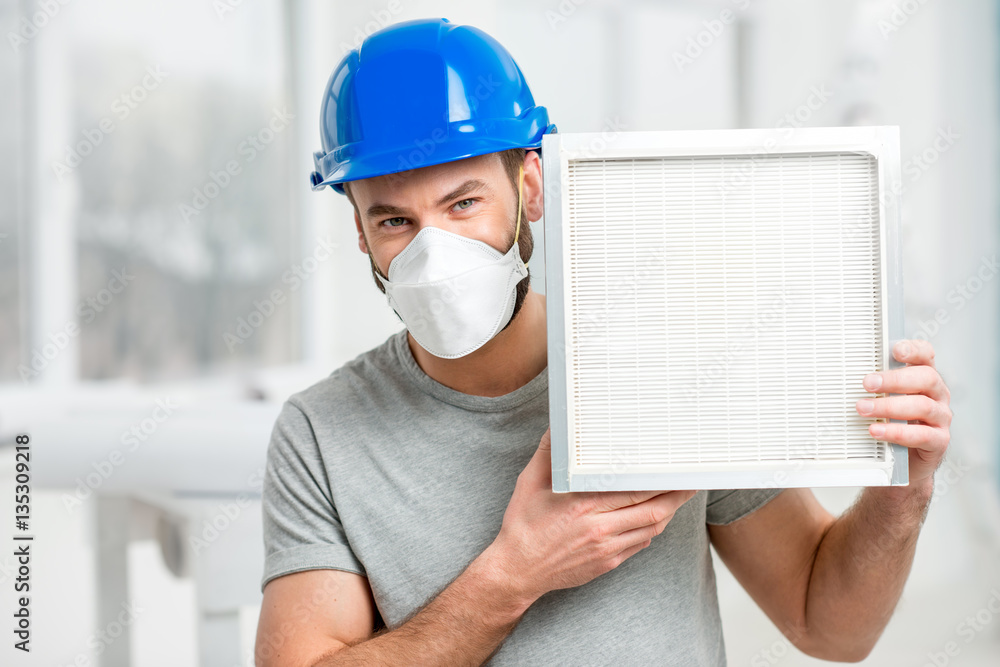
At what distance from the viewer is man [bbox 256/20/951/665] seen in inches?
39.0

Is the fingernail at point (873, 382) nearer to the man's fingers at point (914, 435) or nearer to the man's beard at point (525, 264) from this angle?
the man's fingers at point (914, 435)

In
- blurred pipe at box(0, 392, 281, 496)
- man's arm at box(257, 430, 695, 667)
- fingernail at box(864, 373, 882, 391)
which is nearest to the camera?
fingernail at box(864, 373, 882, 391)

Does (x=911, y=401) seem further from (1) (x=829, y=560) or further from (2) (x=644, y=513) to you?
(1) (x=829, y=560)

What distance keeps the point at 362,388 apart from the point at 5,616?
1.19 metres

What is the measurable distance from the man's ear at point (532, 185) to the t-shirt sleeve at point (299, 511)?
0.48 metres

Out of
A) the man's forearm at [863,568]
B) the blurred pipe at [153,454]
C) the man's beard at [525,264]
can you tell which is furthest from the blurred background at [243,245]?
the man's forearm at [863,568]

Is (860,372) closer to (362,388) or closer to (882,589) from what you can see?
(882,589)

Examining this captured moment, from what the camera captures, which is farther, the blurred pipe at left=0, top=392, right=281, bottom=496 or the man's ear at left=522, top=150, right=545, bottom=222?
the blurred pipe at left=0, top=392, right=281, bottom=496

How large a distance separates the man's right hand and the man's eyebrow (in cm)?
35

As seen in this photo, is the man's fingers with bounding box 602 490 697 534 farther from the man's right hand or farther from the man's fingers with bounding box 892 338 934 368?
the man's fingers with bounding box 892 338 934 368

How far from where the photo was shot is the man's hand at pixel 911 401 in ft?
2.63

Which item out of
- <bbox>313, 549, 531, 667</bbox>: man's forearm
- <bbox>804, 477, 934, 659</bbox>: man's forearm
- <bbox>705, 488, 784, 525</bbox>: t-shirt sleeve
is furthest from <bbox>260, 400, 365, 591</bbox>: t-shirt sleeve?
<bbox>804, 477, 934, 659</bbox>: man's forearm

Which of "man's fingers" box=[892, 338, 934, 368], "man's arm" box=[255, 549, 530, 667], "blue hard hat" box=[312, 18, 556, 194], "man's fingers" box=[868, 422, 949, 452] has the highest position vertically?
"blue hard hat" box=[312, 18, 556, 194]

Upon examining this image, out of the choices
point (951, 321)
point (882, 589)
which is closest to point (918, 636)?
point (951, 321)
